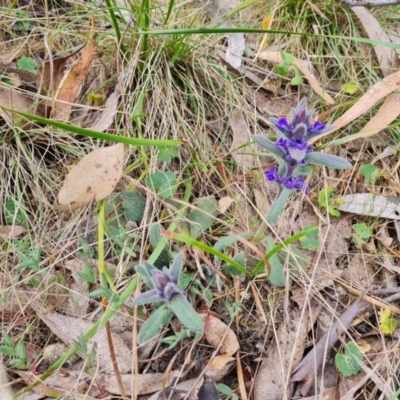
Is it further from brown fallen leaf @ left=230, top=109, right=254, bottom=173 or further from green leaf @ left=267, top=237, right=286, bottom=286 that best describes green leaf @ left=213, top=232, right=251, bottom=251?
brown fallen leaf @ left=230, top=109, right=254, bottom=173

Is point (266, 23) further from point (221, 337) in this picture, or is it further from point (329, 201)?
point (221, 337)

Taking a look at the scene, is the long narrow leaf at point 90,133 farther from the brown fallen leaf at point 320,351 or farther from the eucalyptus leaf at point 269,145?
the brown fallen leaf at point 320,351

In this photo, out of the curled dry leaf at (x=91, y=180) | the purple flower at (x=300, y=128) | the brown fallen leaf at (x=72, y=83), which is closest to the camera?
the purple flower at (x=300, y=128)

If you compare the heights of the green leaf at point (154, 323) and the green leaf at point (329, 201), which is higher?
the green leaf at point (329, 201)

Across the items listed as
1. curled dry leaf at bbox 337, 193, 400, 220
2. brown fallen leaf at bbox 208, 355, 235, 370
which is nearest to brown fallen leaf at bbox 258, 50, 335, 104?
curled dry leaf at bbox 337, 193, 400, 220

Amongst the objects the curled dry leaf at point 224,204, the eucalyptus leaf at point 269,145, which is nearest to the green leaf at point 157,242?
the curled dry leaf at point 224,204

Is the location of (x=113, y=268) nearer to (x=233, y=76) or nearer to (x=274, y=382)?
(x=274, y=382)
